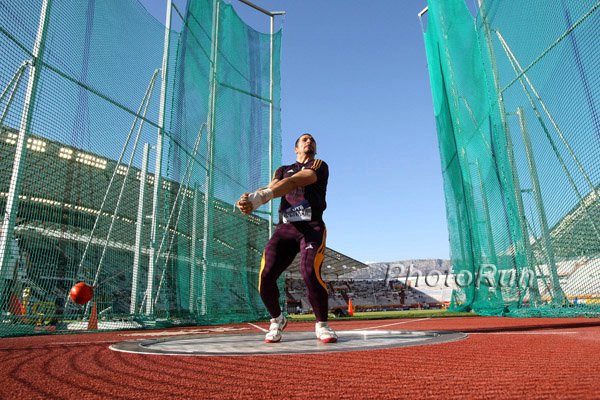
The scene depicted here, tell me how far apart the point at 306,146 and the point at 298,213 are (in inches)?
22.2

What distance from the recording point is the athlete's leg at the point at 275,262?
2.91 meters

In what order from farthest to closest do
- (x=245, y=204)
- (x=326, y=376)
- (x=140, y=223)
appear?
(x=140, y=223) → (x=245, y=204) → (x=326, y=376)

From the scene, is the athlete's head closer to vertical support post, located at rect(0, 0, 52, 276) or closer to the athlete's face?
the athlete's face

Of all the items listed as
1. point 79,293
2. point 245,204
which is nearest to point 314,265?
point 245,204

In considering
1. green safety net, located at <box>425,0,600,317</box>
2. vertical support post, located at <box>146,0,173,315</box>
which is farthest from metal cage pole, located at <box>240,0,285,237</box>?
green safety net, located at <box>425,0,600,317</box>

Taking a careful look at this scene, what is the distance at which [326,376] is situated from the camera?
1.48m

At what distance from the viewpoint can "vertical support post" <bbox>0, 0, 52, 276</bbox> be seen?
3889 mm

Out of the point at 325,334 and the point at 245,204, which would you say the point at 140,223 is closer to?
the point at 325,334

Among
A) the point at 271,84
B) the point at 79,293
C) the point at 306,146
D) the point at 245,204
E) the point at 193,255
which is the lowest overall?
the point at 79,293

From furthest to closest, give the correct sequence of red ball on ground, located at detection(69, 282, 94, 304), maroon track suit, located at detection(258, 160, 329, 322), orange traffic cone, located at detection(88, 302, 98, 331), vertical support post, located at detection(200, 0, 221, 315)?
vertical support post, located at detection(200, 0, 221, 315) < orange traffic cone, located at detection(88, 302, 98, 331) < red ball on ground, located at detection(69, 282, 94, 304) < maroon track suit, located at detection(258, 160, 329, 322)

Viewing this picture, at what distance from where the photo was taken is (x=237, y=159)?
8.38 meters

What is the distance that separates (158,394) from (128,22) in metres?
6.25

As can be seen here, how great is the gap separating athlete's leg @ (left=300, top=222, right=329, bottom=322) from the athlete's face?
1.97 ft

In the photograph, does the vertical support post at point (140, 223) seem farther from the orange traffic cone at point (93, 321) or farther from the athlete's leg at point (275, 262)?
the athlete's leg at point (275, 262)
